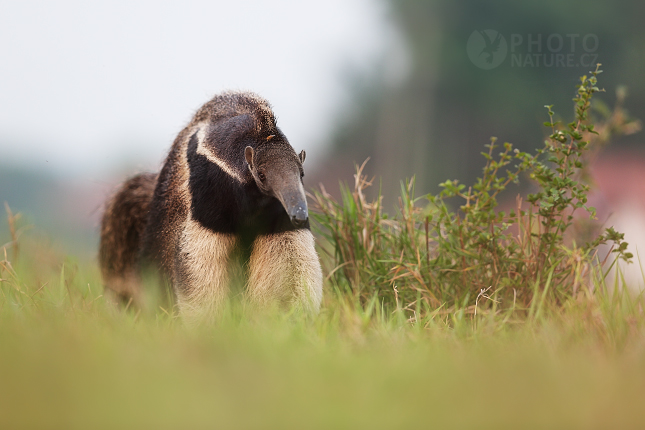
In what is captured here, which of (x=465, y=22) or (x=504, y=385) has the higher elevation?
(x=465, y=22)

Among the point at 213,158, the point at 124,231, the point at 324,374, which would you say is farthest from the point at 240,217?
the point at 124,231

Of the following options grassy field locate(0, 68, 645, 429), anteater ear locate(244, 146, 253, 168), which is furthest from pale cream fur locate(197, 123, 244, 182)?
grassy field locate(0, 68, 645, 429)

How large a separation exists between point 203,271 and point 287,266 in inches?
24.0

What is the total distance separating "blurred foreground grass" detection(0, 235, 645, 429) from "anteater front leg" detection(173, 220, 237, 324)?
2.79ft

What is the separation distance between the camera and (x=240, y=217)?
14.3 ft

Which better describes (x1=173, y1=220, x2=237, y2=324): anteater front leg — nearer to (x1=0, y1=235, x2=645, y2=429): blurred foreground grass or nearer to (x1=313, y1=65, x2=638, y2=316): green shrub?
(x1=0, y1=235, x2=645, y2=429): blurred foreground grass

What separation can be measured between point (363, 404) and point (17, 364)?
1.37 meters

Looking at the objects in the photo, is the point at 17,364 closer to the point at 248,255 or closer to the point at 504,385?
the point at 504,385

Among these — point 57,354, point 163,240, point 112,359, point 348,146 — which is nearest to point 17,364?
point 57,354

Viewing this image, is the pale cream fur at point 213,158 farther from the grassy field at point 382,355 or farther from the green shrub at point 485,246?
the green shrub at point 485,246

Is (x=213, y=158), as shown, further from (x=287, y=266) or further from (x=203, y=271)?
(x=287, y=266)

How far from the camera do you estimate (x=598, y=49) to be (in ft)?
70.7

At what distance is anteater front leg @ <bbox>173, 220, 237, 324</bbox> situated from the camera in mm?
4426

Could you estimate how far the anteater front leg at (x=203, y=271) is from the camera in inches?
174
